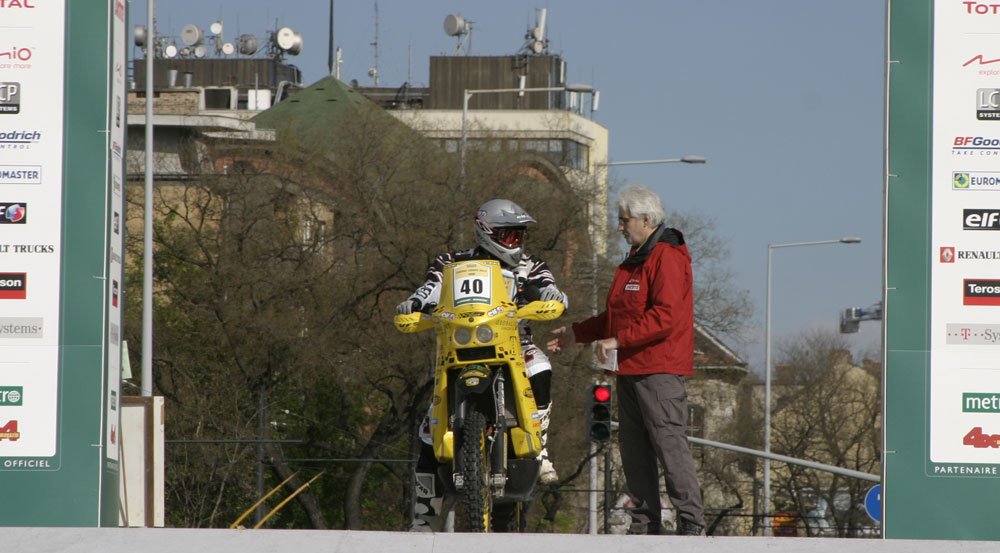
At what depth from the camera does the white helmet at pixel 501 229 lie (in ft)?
34.9

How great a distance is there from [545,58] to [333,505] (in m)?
63.4

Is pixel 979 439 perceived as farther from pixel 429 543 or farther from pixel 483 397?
pixel 429 543

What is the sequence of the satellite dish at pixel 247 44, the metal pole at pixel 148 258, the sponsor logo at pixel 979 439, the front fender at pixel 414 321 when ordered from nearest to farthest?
1. the sponsor logo at pixel 979 439
2. the front fender at pixel 414 321
3. the metal pole at pixel 148 258
4. the satellite dish at pixel 247 44

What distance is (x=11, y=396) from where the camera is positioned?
9.60 meters

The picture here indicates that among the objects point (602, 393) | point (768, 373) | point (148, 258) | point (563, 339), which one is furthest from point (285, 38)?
point (563, 339)

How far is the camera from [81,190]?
9703 millimetres

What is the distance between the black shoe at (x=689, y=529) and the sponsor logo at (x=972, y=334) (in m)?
1.73

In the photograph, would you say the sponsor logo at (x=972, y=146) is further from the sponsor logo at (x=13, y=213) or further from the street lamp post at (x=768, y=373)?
the street lamp post at (x=768, y=373)

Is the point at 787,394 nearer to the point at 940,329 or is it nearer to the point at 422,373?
the point at 422,373

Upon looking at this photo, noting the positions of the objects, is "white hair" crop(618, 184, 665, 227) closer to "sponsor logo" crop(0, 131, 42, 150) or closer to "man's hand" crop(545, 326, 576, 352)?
"man's hand" crop(545, 326, 576, 352)

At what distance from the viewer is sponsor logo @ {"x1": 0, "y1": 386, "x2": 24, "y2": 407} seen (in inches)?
378

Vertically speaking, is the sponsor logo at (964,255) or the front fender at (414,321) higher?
the sponsor logo at (964,255)

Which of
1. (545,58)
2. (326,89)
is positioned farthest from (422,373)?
(545,58)

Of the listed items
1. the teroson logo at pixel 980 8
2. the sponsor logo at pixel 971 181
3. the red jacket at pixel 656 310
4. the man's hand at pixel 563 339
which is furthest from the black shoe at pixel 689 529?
the teroson logo at pixel 980 8
